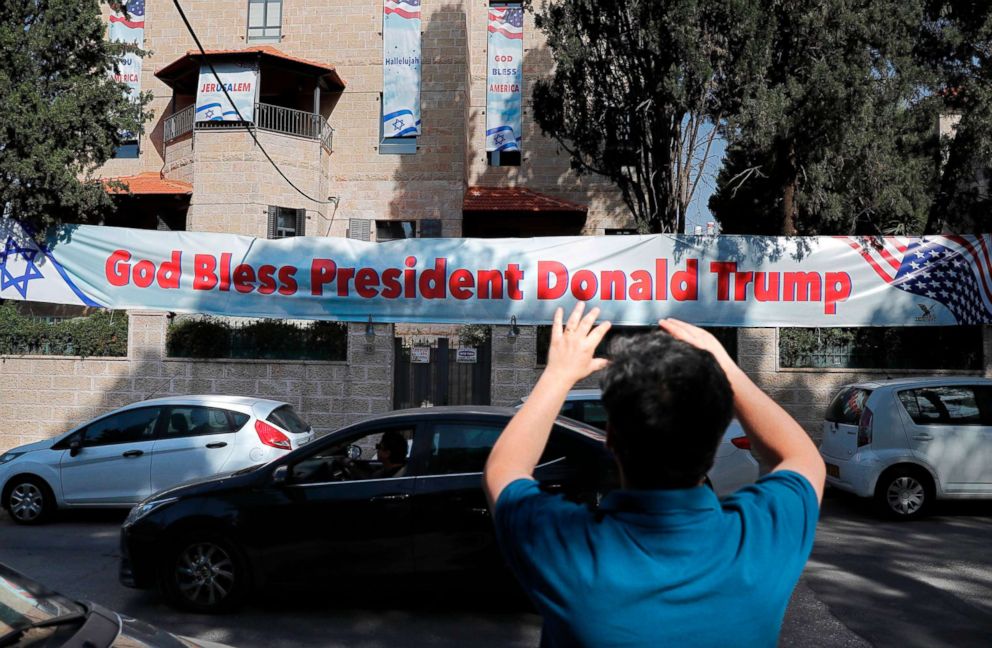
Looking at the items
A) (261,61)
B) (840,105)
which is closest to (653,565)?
(840,105)

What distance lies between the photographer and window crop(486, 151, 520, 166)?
922 inches

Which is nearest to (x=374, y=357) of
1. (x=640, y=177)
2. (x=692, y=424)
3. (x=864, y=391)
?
(x=640, y=177)

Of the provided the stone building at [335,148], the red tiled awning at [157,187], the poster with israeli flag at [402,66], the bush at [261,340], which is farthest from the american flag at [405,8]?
the bush at [261,340]

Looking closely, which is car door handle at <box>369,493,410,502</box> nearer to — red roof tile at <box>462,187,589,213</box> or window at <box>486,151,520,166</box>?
red roof tile at <box>462,187,589,213</box>

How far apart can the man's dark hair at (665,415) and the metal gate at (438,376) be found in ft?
40.0

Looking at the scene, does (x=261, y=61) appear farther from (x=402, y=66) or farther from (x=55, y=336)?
(x=55, y=336)

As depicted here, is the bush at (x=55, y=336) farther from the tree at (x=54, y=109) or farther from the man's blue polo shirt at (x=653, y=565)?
the man's blue polo shirt at (x=653, y=565)

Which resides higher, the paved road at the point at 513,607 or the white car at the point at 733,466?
the white car at the point at 733,466

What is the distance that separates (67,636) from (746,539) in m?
2.49

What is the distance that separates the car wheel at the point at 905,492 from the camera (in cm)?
968

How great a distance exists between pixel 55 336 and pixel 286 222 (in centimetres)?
782

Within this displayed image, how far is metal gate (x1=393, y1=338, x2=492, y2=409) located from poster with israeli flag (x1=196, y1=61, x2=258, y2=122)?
32.1ft

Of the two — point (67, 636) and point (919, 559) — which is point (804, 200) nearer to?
point (919, 559)

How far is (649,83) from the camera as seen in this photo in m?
13.8
